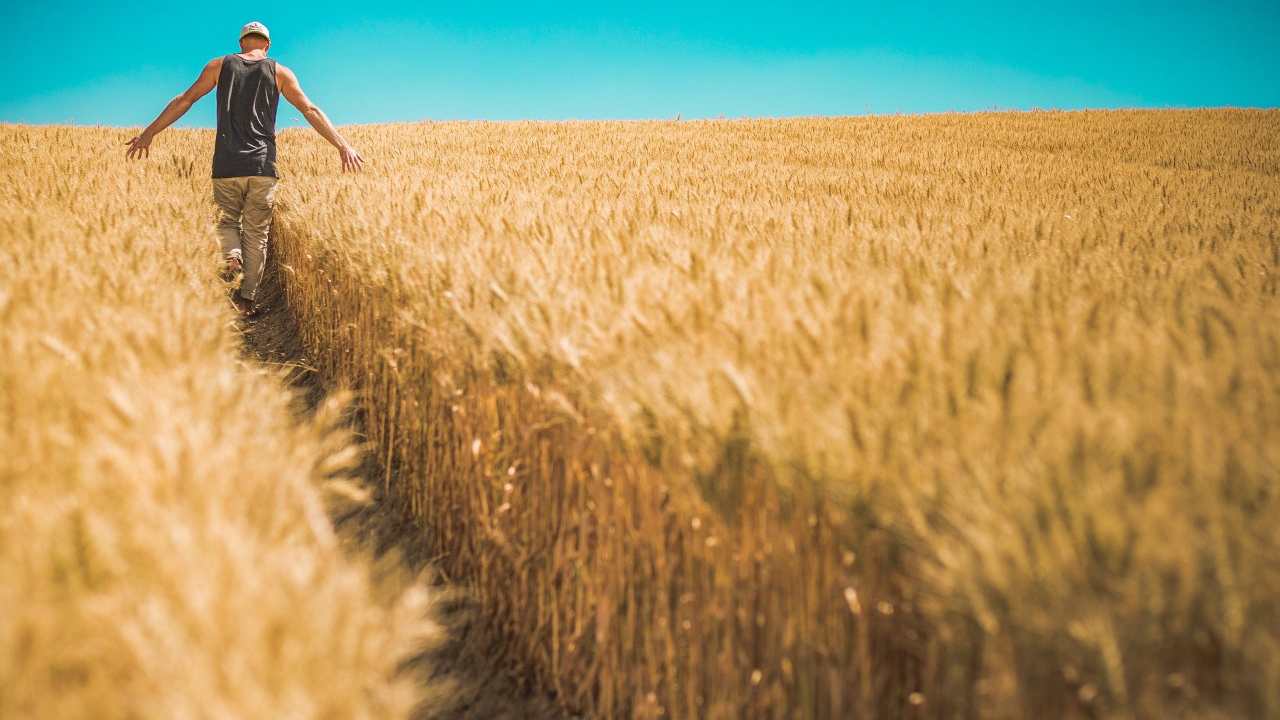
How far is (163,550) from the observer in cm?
87

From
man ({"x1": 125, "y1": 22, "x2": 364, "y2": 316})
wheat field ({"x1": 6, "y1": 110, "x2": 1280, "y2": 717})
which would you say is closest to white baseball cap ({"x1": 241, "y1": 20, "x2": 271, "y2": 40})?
man ({"x1": 125, "y1": 22, "x2": 364, "y2": 316})

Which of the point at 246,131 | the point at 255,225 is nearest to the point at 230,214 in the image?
the point at 255,225

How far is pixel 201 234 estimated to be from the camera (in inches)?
156

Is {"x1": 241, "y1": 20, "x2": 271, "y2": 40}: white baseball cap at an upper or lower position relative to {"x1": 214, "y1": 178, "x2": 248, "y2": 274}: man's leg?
upper

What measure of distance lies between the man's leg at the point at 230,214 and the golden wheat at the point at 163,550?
401 centimetres

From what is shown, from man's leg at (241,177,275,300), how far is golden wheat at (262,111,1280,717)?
2414mm

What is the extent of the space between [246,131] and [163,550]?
202 inches

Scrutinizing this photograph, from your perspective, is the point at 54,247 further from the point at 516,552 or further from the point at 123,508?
the point at 123,508

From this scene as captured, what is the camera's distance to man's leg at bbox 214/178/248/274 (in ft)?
17.4

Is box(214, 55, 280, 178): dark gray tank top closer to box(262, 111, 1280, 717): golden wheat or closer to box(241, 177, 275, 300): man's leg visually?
box(241, 177, 275, 300): man's leg

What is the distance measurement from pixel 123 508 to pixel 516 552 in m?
1.32

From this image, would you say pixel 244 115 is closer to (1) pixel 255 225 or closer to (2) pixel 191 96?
(2) pixel 191 96

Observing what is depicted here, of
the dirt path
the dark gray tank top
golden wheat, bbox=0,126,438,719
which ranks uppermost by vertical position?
the dark gray tank top

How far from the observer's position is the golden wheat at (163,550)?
0.74 metres
